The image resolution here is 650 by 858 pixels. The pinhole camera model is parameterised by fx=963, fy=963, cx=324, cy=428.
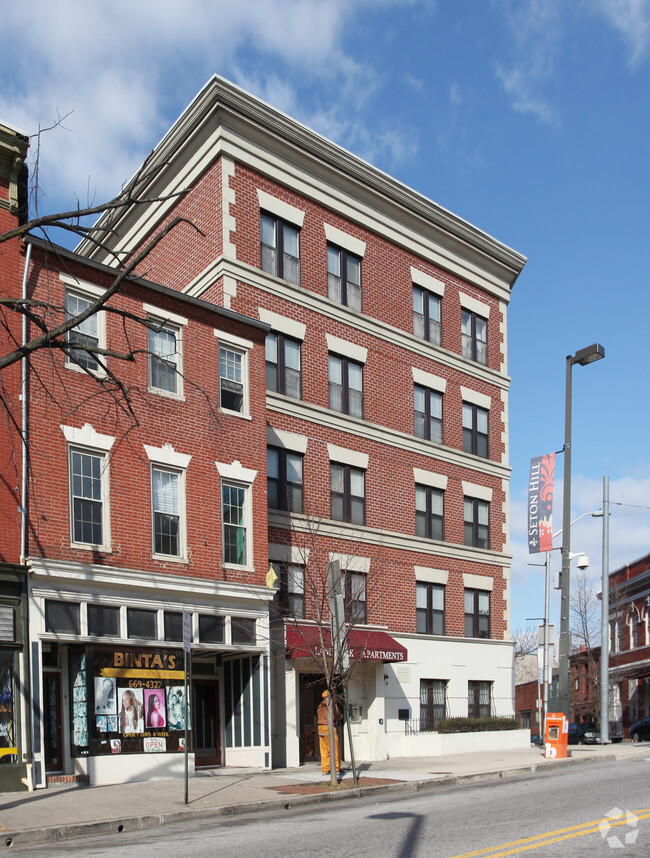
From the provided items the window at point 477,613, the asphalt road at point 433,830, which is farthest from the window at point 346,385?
the asphalt road at point 433,830

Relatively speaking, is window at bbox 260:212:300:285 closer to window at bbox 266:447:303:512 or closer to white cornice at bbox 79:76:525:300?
white cornice at bbox 79:76:525:300

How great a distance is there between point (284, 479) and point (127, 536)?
6992 millimetres

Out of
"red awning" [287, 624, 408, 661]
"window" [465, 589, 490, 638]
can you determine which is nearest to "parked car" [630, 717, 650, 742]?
"window" [465, 589, 490, 638]

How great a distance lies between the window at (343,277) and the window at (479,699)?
12.6 m

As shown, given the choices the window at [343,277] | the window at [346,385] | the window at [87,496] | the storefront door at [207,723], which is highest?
the window at [343,277]

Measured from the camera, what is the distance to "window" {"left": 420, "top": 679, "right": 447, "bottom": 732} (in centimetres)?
2823

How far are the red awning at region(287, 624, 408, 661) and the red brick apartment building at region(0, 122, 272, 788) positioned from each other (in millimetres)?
1390

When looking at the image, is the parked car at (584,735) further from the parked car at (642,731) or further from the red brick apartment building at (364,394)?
the red brick apartment building at (364,394)

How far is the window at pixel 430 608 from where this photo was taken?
1152 inches

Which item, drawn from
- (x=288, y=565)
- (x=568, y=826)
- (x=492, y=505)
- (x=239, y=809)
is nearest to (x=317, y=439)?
(x=288, y=565)

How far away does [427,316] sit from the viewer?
31.4 m

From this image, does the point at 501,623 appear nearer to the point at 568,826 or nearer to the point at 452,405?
the point at 452,405

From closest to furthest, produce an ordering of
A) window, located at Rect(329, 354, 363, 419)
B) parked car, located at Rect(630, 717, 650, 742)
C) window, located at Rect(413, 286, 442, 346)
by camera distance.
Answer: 1. window, located at Rect(329, 354, 363, 419)
2. window, located at Rect(413, 286, 442, 346)
3. parked car, located at Rect(630, 717, 650, 742)

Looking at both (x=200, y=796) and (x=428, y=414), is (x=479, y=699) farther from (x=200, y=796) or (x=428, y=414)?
(x=200, y=796)
